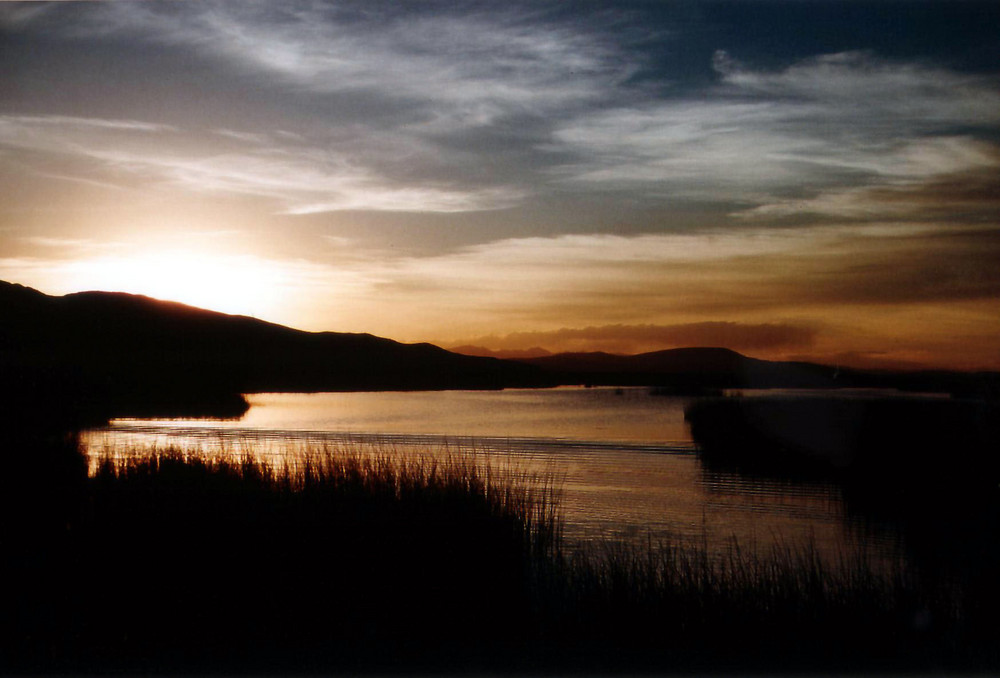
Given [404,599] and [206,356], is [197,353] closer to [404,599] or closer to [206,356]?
[206,356]

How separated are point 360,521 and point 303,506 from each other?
1164mm

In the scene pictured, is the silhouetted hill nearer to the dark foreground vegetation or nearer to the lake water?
the lake water

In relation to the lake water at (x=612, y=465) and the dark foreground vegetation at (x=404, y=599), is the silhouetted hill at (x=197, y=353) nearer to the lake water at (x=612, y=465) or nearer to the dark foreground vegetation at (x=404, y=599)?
the lake water at (x=612, y=465)

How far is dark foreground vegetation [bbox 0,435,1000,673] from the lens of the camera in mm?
8102

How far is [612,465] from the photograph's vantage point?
2658 centimetres

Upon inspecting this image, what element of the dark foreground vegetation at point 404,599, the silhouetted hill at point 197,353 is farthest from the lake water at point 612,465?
the silhouetted hill at point 197,353

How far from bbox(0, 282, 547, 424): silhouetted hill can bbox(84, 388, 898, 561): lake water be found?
26.2 metres

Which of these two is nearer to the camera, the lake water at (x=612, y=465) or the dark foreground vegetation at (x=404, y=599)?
the dark foreground vegetation at (x=404, y=599)

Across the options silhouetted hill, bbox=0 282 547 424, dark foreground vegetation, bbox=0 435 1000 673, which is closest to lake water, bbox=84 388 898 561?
dark foreground vegetation, bbox=0 435 1000 673

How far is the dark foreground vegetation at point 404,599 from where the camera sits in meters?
8.10

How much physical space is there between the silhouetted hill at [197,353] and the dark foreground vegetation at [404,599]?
52919 mm

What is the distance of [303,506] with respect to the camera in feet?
39.0

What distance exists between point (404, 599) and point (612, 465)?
17807mm

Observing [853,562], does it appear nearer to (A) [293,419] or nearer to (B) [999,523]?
(B) [999,523]
